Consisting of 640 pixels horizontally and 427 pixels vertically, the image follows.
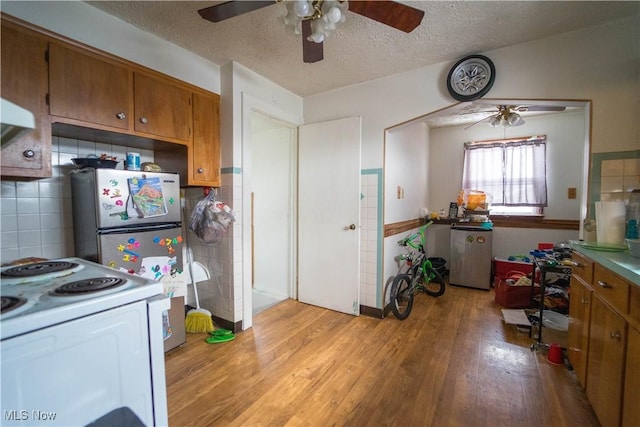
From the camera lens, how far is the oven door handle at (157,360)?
88 cm

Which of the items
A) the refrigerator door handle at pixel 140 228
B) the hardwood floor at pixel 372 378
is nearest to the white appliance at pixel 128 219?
the refrigerator door handle at pixel 140 228

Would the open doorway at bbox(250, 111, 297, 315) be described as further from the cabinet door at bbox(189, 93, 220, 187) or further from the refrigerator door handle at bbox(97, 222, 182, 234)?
the refrigerator door handle at bbox(97, 222, 182, 234)

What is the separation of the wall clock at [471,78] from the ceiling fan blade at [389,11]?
949 mm

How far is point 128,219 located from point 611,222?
3.08m

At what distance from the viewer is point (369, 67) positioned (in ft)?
7.68

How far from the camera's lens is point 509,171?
3.74 meters

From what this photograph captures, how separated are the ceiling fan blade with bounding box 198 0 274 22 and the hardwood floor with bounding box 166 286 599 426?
2.13 metres

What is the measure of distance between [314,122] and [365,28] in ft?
4.11

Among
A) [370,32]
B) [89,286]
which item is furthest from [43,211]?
[370,32]

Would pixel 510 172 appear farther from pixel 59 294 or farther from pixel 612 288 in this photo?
pixel 59 294

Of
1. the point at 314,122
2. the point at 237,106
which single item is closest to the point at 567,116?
the point at 314,122

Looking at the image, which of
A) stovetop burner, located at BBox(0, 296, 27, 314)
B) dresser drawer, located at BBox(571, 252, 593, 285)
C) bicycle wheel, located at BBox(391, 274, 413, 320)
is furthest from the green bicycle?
stovetop burner, located at BBox(0, 296, 27, 314)

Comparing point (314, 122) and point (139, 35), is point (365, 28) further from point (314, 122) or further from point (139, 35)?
point (139, 35)

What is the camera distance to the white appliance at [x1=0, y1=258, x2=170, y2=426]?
25.3 inches
